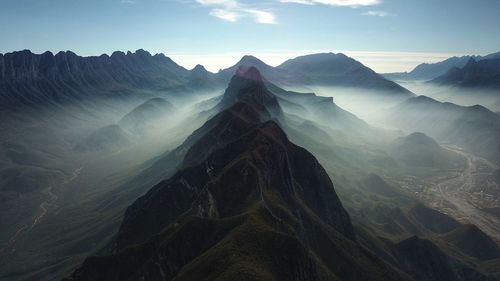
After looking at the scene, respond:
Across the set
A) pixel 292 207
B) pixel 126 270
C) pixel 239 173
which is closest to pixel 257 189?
pixel 239 173

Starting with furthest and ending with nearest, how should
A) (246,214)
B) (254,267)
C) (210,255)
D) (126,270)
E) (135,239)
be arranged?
1. (135,239)
2. (126,270)
3. (246,214)
4. (210,255)
5. (254,267)

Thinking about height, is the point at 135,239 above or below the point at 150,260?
below

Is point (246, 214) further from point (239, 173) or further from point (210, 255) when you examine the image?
point (239, 173)

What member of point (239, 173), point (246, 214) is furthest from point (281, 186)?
point (246, 214)

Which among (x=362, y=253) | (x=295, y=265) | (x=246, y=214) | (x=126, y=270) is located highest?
(x=246, y=214)

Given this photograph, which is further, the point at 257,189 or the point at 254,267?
the point at 257,189

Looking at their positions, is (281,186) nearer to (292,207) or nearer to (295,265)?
(292,207)

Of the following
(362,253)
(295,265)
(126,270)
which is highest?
(295,265)

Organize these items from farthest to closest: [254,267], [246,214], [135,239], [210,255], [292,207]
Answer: [135,239] → [292,207] → [246,214] → [210,255] → [254,267]

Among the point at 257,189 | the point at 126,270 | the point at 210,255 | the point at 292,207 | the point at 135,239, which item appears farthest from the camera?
the point at 135,239
